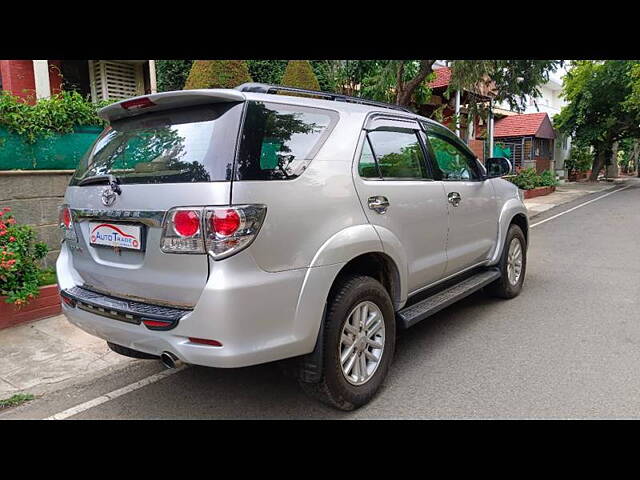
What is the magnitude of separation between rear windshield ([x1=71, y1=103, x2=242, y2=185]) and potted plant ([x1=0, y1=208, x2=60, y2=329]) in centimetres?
198

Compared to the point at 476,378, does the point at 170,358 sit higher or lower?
higher

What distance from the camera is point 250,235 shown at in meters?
2.48

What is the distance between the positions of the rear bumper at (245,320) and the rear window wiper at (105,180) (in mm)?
756

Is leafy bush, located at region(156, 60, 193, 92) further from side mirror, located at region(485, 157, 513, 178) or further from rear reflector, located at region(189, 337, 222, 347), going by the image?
rear reflector, located at region(189, 337, 222, 347)

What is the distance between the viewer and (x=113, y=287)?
113 inches

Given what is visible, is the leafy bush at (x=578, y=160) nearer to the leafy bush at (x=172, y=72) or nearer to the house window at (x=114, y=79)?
the leafy bush at (x=172, y=72)

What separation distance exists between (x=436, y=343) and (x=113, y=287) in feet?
8.77

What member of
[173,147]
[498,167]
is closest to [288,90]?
[173,147]

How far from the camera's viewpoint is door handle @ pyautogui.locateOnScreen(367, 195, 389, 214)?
3.23 m

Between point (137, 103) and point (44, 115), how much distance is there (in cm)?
357

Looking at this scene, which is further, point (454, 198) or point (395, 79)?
point (395, 79)

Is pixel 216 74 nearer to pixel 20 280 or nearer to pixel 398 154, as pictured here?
pixel 20 280

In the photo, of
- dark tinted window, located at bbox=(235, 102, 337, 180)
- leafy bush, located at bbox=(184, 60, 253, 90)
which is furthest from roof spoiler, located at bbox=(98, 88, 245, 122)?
leafy bush, located at bbox=(184, 60, 253, 90)

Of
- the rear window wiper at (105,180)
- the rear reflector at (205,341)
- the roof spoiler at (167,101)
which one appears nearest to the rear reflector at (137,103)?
the roof spoiler at (167,101)
